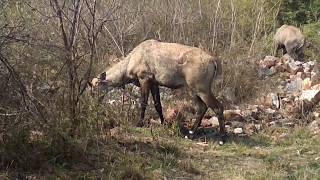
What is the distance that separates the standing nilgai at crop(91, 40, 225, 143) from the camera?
353 inches

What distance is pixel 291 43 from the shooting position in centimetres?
1471

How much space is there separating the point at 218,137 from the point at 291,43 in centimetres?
629

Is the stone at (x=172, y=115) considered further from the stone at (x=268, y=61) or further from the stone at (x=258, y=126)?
the stone at (x=268, y=61)

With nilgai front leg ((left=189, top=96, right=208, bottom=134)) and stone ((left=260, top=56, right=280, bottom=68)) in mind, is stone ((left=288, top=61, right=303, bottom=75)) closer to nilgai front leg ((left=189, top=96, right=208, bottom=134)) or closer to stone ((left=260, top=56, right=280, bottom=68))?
stone ((left=260, top=56, right=280, bottom=68))

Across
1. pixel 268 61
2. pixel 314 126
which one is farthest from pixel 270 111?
pixel 268 61

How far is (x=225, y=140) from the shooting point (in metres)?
8.98

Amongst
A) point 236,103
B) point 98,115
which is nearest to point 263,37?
point 236,103

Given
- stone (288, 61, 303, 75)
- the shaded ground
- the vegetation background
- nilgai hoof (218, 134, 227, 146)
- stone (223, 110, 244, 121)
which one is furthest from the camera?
stone (288, 61, 303, 75)

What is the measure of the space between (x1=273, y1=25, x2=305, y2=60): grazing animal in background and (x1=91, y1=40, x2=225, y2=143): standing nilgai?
6070mm

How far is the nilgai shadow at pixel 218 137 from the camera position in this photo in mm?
8953

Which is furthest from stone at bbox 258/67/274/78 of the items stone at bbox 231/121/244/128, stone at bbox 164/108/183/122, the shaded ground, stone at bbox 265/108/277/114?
the shaded ground

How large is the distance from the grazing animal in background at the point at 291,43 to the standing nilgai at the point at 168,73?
607 cm

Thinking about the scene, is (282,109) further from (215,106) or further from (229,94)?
(215,106)

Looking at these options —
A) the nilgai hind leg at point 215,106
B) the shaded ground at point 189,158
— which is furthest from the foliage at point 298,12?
the nilgai hind leg at point 215,106
